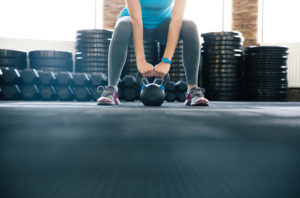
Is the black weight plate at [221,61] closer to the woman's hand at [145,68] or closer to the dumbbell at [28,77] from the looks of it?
the woman's hand at [145,68]

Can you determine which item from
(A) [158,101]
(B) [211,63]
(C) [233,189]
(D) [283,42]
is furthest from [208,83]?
(C) [233,189]

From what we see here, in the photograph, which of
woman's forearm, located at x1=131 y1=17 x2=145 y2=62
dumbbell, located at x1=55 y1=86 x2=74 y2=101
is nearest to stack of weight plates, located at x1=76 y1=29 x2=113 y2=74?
dumbbell, located at x1=55 y1=86 x2=74 y2=101

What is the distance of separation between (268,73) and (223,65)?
2.24 feet

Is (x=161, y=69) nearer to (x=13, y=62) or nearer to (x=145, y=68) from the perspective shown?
(x=145, y=68)

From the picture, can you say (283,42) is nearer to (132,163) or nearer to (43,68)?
(43,68)

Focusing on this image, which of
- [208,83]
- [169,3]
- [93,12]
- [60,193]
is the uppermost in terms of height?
[93,12]

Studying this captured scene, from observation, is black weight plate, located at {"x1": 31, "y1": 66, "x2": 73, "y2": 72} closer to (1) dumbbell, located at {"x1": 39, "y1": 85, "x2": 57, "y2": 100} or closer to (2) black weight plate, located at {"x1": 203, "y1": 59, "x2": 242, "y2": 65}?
(1) dumbbell, located at {"x1": 39, "y1": 85, "x2": 57, "y2": 100}

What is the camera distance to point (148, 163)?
362mm

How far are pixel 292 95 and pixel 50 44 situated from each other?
13.9 feet

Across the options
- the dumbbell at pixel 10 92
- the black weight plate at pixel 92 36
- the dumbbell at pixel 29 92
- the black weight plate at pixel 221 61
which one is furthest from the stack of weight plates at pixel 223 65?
the dumbbell at pixel 10 92

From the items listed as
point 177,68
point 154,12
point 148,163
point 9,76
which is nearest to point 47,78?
point 9,76

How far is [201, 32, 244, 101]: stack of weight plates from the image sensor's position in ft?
10.5

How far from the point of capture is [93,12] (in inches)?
155

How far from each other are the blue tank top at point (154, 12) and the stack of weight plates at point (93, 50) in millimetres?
1543
